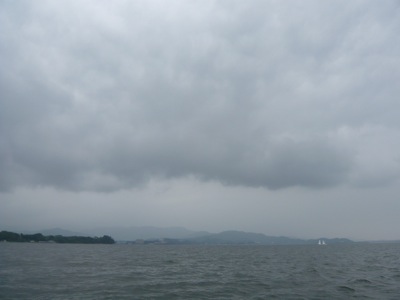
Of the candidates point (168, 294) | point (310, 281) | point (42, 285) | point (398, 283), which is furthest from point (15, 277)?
point (398, 283)

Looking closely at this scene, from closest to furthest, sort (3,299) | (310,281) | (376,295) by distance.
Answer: (3,299) < (376,295) < (310,281)

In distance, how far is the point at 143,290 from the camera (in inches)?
1069

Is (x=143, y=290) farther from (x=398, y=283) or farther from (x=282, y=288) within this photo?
(x=398, y=283)

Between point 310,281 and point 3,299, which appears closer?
point 3,299

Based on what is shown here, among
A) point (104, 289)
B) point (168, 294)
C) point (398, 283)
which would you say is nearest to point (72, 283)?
point (104, 289)

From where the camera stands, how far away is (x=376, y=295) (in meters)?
25.6

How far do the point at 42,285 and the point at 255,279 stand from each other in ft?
68.7

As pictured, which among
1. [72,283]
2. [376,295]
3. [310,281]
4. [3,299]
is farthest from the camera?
[310,281]

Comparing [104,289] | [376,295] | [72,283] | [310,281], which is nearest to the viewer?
[376,295]

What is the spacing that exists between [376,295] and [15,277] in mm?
34433

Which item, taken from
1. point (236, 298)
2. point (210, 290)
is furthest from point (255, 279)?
point (236, 298)

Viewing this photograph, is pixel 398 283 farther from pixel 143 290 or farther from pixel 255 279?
pixel 143 290

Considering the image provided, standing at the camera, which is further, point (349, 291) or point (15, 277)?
point (15, 277)

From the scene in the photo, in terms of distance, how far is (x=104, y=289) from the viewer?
89.7 feet
